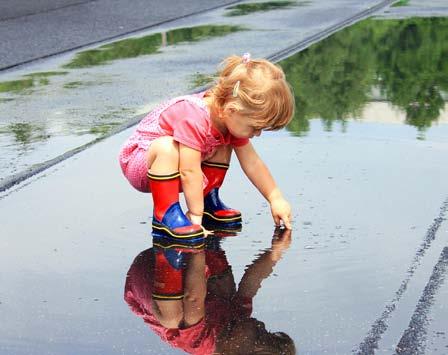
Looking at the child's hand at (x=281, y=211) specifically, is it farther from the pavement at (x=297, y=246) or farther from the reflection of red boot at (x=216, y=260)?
the reflection of red boot at (x=216, y=260)

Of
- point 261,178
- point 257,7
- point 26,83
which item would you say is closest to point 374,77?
point 26,83

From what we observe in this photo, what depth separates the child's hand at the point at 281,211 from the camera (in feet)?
16.3

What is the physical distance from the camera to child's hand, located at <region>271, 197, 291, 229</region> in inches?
196

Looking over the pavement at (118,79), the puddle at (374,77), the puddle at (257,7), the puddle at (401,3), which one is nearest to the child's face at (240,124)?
the pavement at (118,79)

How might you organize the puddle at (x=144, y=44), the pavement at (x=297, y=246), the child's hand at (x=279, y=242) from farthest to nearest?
1. the puddle at (x=144, y=44)
2. the child's hand at (x=279, y=242)
3. the pavement at (x=297, y=246)

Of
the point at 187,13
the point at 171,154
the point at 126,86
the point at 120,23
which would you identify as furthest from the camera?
the point at 187,13

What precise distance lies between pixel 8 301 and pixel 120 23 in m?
10.1

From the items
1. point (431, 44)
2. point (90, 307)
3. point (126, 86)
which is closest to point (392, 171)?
point (90, 307)

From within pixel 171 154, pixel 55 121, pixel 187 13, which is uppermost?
pixel 171 154

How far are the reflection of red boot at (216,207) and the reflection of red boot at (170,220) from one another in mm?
216

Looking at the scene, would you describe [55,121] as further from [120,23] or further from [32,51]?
[120,23]

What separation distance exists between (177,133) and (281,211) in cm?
54

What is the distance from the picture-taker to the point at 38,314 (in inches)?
157

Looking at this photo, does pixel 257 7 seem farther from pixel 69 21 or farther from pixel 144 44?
pixel 144 44
